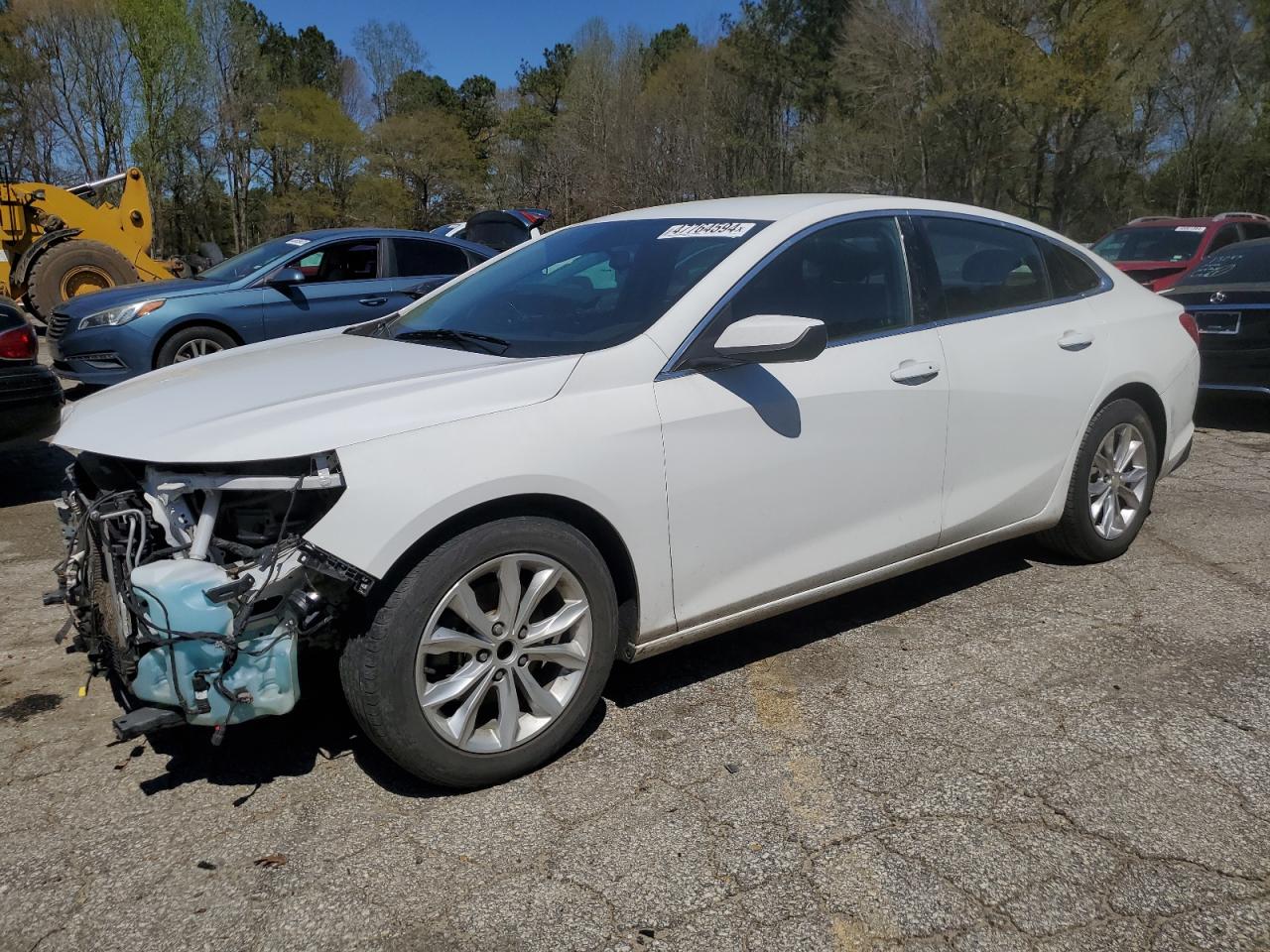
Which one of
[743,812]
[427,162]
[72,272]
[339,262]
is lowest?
[743,812]

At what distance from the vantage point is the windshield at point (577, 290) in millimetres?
3264

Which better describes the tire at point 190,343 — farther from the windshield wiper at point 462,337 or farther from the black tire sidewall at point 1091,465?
the black tire sidewall at point 1091,465

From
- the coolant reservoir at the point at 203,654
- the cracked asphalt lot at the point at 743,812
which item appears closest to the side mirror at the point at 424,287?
the cracked asphalt lot at the point at 743,812

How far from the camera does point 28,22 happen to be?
33.5m

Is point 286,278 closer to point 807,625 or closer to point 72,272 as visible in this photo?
point 72,272

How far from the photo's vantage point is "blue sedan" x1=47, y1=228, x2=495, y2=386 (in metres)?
8.44

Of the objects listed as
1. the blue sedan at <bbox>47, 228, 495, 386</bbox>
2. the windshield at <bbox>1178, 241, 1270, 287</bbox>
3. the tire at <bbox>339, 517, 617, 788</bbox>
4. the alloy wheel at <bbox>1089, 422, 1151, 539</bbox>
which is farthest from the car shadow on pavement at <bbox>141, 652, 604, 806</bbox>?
the windshield at <bbox>1178, 241, 1270, 287</bbox>

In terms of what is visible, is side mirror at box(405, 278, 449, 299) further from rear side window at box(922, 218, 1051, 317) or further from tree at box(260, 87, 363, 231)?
tree at box(260, 87, 363, 231)

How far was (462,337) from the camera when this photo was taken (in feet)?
11.3

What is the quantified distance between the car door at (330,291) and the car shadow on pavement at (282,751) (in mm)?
6036

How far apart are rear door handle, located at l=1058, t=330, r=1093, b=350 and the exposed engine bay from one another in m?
3.05

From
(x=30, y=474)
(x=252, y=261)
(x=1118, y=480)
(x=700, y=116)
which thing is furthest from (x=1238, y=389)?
(x=700, y=116)

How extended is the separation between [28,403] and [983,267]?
201 inches

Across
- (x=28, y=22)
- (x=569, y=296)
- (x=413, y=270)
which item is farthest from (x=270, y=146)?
(x=569, y=296)
